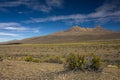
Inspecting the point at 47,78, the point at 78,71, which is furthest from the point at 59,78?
the point at 78,71

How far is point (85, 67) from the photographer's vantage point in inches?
512

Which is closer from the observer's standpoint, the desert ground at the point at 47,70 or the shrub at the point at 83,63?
the desert ground at the point at 47,70

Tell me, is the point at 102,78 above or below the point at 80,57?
below

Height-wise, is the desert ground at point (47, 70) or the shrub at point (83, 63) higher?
the shrub at point (83, 63)

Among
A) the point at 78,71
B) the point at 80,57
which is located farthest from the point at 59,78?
the point at 80,57

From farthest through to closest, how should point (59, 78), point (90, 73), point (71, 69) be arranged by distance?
1. point (71, 69)
2. point (90, 73)
3. point (59, 78)

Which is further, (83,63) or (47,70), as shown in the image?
(47,70)

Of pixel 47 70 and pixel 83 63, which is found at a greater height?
pixel 83 63

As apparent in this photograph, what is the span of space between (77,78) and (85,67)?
237 centimetres

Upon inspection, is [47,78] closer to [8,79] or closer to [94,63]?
[8,79]

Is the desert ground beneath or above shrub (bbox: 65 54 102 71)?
beneath

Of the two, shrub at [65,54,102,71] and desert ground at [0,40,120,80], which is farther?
shrub at [65,54,102,71]

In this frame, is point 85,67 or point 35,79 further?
point 85,67

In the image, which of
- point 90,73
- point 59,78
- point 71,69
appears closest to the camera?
point 59,78
